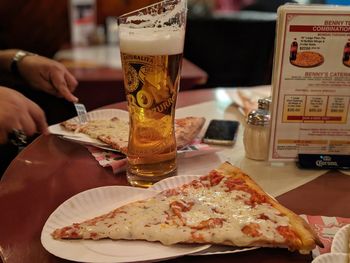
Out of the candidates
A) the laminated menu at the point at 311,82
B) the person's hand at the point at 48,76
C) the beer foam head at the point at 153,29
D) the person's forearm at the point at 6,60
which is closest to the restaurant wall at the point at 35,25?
the person's forearm at the point at 6,60

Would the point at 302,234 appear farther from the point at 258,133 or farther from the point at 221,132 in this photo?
the point at 221,132

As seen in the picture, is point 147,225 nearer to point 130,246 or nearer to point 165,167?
point 130,246

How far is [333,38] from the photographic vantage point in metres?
0.79

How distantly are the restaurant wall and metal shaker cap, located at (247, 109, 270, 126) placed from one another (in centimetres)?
172

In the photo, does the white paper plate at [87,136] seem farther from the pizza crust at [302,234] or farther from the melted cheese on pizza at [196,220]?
the pizza crust at [302,234]

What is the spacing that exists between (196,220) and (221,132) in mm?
432

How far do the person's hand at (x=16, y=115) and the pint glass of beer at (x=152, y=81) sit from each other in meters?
0.28

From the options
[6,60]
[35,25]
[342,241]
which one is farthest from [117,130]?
[35,25]

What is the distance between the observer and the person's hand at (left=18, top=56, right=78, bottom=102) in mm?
1179

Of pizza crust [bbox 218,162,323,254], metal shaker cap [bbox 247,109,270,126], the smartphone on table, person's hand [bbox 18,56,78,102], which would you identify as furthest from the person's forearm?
pizza crust [bbox 218,162,323,254]

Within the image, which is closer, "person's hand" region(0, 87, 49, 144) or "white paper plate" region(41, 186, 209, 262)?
"white paper plate" region(41, 186, 209, 262)

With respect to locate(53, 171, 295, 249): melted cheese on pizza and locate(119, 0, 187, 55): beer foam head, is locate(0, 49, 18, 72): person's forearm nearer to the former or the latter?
locate(119, 0, 187, 55): beer foam head

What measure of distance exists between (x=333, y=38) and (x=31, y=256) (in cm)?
64

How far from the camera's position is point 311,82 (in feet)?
2.66
